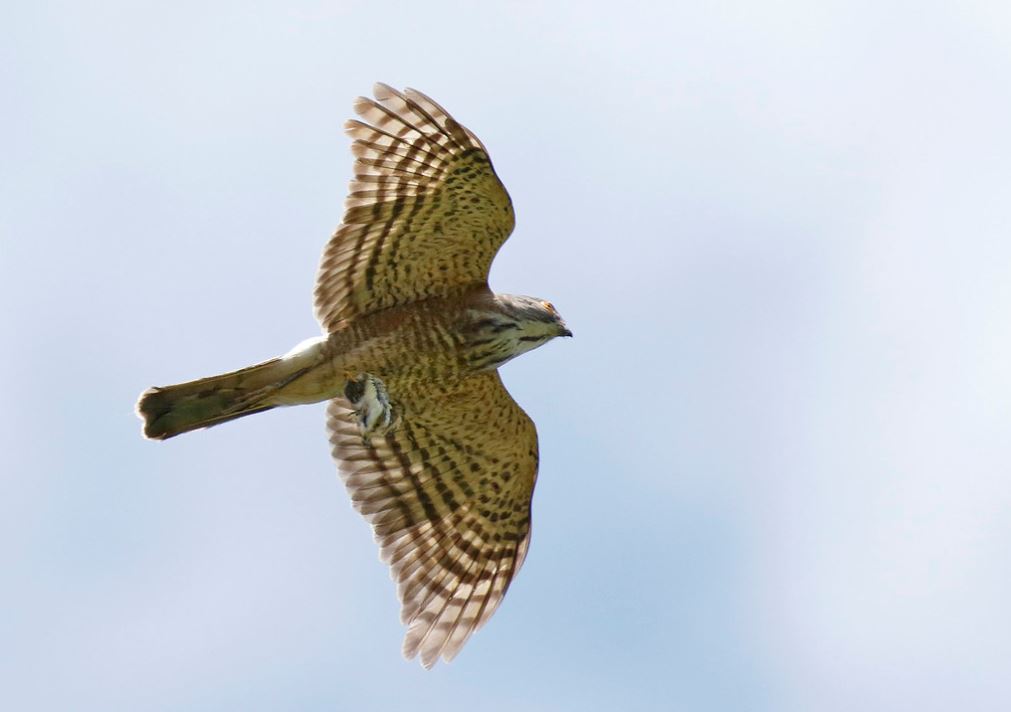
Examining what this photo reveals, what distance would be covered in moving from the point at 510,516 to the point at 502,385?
117 centimetres

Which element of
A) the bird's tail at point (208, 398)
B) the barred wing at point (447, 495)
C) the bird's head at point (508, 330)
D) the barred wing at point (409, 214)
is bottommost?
the barred wing at point (447, 495)

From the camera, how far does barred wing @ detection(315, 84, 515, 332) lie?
10.8 metres

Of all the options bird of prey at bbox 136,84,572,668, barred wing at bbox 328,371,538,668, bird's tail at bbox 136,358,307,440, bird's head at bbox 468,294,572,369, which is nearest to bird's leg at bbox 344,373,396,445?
bird of prey at bbox 136,84,572,668

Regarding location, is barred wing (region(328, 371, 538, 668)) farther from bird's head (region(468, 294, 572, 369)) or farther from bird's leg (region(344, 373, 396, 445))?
bird's head (region(468, 294, 572, 369))

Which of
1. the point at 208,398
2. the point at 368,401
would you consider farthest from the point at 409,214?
the point at 208,398

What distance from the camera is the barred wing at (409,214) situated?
10.8 meters

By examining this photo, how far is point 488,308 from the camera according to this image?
1120 centimetres

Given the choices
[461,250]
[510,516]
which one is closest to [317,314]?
[461,250]

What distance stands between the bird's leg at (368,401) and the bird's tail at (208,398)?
→ 15.6 inches

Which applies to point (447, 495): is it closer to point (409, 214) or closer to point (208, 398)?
point (208, 398)

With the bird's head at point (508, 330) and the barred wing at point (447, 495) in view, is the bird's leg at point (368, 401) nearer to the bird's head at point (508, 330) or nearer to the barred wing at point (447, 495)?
the barred wing at point (447, 495)

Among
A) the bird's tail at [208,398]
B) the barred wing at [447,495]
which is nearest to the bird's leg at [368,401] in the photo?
the barred wing at [447,495]

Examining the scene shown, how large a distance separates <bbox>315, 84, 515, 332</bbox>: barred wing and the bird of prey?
0.03ft

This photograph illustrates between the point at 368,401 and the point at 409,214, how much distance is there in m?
1.39
